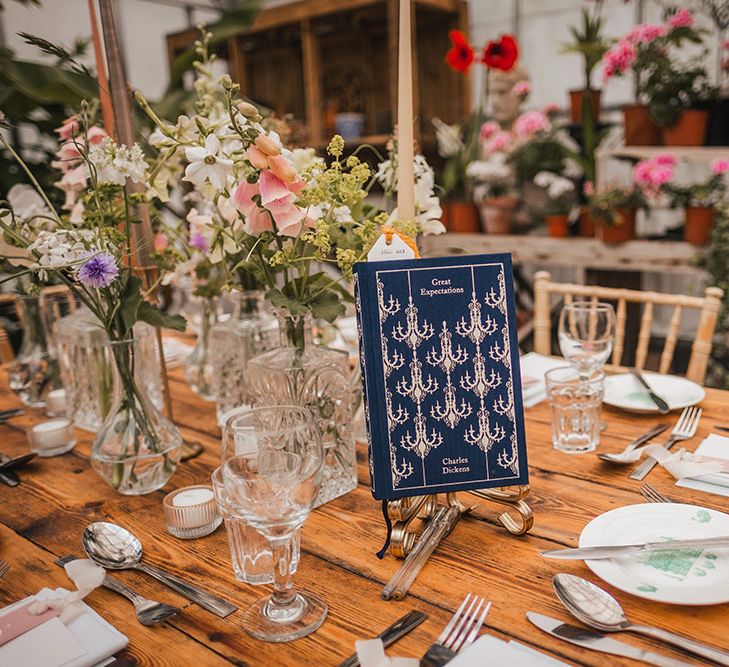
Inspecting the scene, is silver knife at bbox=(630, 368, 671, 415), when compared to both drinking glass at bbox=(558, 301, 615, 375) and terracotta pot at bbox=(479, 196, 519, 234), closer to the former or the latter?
drinking glass at bbox=(558, 301, 615, 375)

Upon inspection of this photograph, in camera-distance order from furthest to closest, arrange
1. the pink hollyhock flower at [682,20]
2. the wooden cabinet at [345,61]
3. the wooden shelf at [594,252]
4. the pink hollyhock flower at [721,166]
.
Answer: the wooden cabinet at [345,61], the wooden shelf at [594,252], the pink hollyhock flower at [682,20], the pink hollyhock flower at [721,166]

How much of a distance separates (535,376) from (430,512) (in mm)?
658

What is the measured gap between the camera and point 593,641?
0.67 metres

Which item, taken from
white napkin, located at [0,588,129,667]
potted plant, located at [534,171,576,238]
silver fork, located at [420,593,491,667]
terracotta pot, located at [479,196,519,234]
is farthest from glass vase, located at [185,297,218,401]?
terracotta pot, located at [479,196,519,234]

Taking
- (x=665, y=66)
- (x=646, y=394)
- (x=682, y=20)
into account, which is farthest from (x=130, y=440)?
(x=682, y=20)

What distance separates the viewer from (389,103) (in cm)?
427

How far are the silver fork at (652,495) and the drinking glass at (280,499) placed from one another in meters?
0.48

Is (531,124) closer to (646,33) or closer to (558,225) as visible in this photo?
(558,225)

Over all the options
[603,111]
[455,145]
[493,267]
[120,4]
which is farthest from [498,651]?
[120,4]

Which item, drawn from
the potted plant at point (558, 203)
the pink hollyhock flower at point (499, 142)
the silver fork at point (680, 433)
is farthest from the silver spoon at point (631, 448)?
the pink hollyhock flower at point (499, 142)

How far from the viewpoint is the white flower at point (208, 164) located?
2.86 feet

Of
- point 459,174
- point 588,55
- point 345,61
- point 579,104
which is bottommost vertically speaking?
point 459,174

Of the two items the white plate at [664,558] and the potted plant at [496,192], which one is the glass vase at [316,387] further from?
A: the potted plant at [496,192]

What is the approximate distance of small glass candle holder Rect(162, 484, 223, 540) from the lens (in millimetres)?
909
